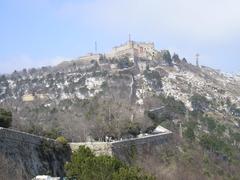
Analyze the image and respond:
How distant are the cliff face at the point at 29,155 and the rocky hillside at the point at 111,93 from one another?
14344mm

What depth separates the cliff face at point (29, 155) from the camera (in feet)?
84.6

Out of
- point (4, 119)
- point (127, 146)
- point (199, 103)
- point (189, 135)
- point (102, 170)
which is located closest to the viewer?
point (102, 170)

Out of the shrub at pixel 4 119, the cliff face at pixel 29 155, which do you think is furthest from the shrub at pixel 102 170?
the shrub at pixel 4 119

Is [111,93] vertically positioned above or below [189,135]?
above

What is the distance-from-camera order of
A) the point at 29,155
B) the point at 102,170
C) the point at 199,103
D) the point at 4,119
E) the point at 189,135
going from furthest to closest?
the point at 199,103, the point at 189,135, the point at 4,119, the point at 29,155, the point at 102,170

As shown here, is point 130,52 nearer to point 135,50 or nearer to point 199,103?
point 135,50

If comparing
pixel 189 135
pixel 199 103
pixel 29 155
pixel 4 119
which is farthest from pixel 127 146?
pixel 199 103

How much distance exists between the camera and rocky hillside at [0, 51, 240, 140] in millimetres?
54284

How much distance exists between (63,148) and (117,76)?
1839 inches

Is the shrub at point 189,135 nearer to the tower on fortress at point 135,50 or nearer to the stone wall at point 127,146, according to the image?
the stone wall at point 127,146

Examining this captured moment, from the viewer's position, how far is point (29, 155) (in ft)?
93.6

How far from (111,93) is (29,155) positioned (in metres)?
43.1

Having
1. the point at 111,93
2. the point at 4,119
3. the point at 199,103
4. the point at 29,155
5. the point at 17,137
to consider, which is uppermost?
the point at 4,119

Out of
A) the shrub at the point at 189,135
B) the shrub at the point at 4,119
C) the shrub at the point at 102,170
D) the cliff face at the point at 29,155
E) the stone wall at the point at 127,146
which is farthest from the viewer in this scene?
the shrub at the point at 189,135
